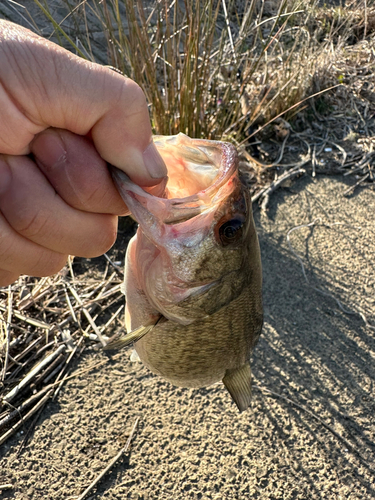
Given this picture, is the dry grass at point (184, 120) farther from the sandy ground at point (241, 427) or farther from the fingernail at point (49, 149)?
the fingernail at point (49, 149)

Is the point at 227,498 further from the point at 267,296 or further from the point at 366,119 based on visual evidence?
the point at 366,119

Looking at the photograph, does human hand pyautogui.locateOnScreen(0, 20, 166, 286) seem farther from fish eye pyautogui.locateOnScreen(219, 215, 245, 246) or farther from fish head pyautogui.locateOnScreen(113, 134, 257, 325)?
fish eye pyautogui.locateOnScreen(219, 215, 245, 246)

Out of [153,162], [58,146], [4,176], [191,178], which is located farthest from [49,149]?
[191,178]

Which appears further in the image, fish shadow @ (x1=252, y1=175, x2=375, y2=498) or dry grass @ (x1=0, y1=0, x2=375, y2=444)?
dry grass @ (x1=0, y1=0, x2=375, y2=444)

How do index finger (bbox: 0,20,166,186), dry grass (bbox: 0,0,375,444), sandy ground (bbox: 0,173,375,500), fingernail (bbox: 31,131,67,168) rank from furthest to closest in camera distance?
dry grass (bbox: 0,0,375,444) → sandy ground (bbox: 0,173,375,500) → fingernail (bbox: 31,131,67,168) → index finger (bbox: 0,20,166,186)

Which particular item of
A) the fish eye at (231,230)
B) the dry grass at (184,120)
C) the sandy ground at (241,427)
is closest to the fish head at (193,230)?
the fish eye at (231,230)

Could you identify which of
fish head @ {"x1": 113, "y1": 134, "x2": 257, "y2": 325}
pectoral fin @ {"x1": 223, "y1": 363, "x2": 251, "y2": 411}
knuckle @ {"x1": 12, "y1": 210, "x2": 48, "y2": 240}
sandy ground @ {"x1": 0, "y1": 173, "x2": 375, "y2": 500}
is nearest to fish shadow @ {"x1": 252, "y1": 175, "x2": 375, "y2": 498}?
sandy ground @ {"x1": 0, "y1": 173, "x2": 375, "y2": 500}

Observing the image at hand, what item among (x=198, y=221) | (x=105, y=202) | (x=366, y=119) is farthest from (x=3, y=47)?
(x=366, y=119)
